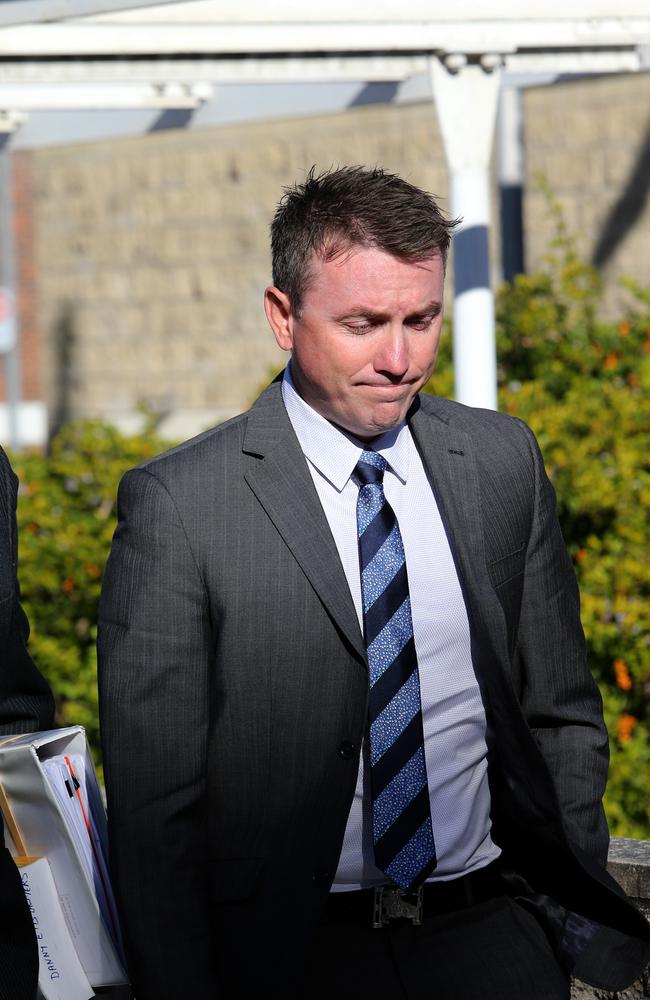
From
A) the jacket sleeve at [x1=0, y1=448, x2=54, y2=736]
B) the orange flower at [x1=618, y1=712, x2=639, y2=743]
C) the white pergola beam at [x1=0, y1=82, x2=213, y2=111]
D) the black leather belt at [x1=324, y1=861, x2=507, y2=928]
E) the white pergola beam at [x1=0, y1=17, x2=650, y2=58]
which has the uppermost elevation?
the white pergola beam at [x1=0, y1=82, x2=213, y2=111]

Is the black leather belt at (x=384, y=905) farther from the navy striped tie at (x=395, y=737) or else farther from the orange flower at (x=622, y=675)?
the orange flower at (x=622, y=675)

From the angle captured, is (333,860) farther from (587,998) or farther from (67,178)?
(67,178)

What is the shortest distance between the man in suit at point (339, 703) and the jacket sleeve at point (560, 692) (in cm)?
1

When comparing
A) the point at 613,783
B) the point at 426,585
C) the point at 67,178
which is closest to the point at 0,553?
the point at 426,585

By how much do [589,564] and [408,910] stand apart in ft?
8.75

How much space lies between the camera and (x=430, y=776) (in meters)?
2.13

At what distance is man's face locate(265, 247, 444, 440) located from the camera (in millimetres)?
2045

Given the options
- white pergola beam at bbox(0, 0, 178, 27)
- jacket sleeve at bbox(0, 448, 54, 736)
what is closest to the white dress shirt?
jacket sleeve at bbox(0, 448, 54, 736)

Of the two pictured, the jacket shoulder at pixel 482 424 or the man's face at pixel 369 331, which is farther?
the jacket shoulder at pixel 482 424

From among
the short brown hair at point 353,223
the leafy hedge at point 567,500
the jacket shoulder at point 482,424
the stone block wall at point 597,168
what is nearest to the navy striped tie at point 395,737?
the jacket shoulder at point 482,424

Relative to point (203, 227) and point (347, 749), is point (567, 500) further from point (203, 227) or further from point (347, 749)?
point (203, 227)

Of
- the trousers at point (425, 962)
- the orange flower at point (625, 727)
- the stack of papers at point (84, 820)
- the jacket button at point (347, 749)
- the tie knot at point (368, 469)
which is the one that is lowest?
the orange flower at point (625, 727)

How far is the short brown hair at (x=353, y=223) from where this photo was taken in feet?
6.73

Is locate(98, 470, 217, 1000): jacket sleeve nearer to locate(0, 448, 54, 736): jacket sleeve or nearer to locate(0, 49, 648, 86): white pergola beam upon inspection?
locate(0, 448, 54, 736): jacket sleeve
